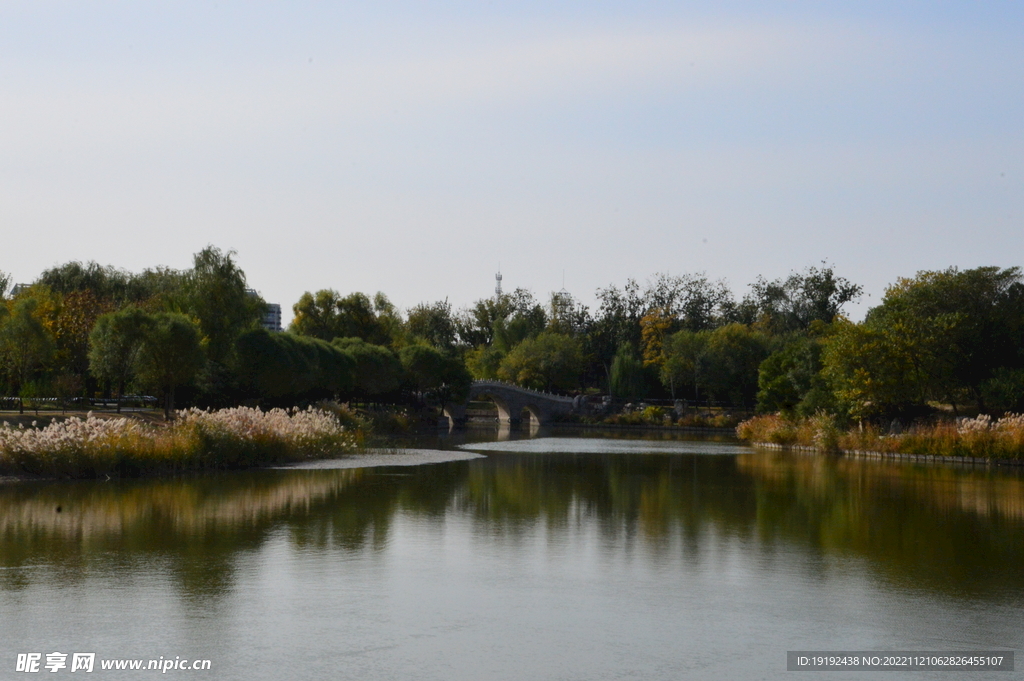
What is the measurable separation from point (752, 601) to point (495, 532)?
6530 millimetres

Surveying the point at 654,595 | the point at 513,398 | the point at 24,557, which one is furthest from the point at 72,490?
the point at 513,398

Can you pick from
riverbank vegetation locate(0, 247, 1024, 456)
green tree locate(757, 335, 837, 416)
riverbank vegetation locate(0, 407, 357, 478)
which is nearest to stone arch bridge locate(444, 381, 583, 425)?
riverbank vegetation locate(0, 247, 1024, 456)

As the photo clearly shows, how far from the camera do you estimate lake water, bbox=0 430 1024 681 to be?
10477 millimetres

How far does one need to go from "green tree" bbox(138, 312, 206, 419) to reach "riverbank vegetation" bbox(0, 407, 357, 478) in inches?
358

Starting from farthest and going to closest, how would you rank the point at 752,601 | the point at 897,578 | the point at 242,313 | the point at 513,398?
the point at 513,398 < the point at 242,313 < the point at 897,578 < the point at 752,601

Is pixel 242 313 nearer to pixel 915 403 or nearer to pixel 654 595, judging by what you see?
pixel 915 403

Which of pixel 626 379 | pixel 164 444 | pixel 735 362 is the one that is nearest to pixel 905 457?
pixel 164 444

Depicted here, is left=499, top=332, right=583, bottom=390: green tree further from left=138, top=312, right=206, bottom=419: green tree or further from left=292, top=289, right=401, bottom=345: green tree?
left=138, top=312, right=206, bottom=419: green tree

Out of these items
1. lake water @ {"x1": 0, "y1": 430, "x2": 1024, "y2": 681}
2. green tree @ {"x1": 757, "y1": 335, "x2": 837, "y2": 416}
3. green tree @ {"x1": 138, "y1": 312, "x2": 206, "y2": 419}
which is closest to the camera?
lake water @ {"x1": 0, "y1": 430, "x2": 1024, "y2": 681}

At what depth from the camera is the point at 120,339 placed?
4322 centimetres

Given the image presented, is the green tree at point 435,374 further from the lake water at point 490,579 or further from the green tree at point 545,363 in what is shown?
the lake water at point 490,579

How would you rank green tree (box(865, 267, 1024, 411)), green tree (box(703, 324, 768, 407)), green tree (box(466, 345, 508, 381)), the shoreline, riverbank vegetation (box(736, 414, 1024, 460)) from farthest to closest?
green tree (box(466, 345, 508, 381)) < green tree (box(703, 324, 768, 407)) < green tree (box(865, 267, 1024, 411)) < riverbank vegetation (box(736, 414, 1024, 460)) < the shoreline

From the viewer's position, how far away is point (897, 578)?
581 inches

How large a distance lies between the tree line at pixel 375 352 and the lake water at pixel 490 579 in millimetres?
21699
